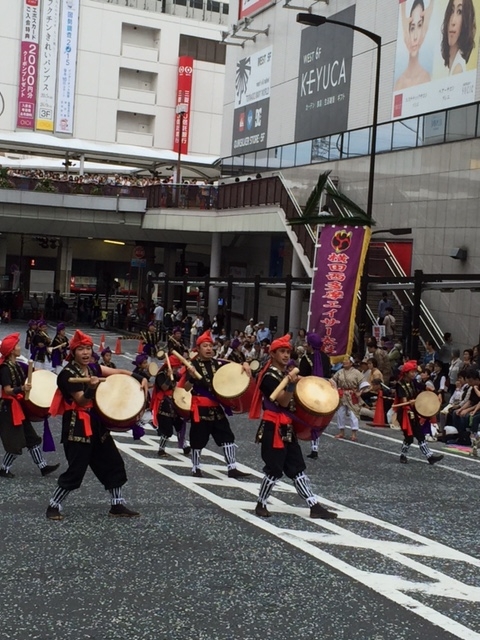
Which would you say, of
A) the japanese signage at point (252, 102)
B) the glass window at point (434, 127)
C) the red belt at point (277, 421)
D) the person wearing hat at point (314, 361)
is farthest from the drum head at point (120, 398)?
the japanese signage at point (252, 102)

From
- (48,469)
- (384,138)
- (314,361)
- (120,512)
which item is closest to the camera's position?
(120,512)

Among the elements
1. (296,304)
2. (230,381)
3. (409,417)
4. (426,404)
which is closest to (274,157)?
(296,304)

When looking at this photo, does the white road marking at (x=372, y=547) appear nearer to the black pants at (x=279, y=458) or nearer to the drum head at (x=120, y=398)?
the black pants at (x=279, y=458)

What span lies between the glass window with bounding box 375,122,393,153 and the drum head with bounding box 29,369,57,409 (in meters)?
21.6

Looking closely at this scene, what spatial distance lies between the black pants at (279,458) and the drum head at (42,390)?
3.18 metres

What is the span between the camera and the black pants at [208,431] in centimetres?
1219

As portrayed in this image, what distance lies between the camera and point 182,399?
13.5 meters

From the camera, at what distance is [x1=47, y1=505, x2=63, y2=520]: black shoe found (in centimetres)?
940

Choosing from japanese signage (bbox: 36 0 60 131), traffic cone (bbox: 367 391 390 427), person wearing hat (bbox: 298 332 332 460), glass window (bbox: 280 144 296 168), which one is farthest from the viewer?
japanese signage (bbox: 36 0 60 131)

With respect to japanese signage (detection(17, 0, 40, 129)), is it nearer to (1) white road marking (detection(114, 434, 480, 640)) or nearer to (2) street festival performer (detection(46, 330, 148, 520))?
(1) white road marking (detection(114, 434, 480, 640))

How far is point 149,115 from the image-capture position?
6475cm

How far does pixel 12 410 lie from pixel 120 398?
8.25 ft

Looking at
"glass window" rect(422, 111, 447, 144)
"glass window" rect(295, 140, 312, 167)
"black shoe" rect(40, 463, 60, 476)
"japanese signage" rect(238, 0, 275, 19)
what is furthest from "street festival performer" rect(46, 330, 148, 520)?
"japanese signage" rect(238, 0, 275, 19)

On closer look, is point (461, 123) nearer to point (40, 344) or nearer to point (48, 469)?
point (40, 344)
